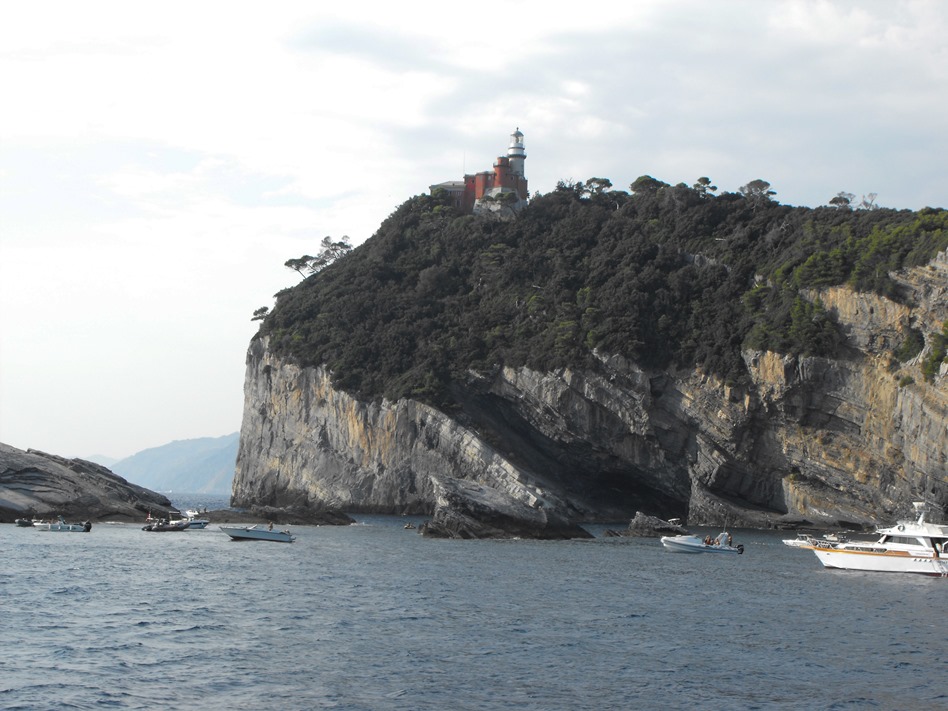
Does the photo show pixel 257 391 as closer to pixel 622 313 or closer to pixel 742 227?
pixel 622 313

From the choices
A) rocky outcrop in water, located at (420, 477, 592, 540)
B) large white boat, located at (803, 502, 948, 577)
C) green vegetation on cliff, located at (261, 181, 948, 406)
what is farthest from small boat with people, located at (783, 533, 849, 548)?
green vegetation on cliff, located at (261, 181, 948, 406)

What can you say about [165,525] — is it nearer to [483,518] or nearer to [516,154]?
[483,518]

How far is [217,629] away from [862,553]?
94.3 ft

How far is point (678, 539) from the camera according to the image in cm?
5300

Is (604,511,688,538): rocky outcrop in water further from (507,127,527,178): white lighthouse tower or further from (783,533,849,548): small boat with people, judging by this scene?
(507,127,527,178): white lighthouse tower

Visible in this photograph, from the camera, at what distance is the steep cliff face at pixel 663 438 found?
6278cm

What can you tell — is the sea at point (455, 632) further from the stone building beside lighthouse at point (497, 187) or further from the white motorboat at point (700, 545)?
the stone building beside lighthouse at point (497, 187)

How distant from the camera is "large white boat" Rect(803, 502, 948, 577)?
43625 millimetres

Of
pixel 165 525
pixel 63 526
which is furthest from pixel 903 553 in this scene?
pixel 63 526

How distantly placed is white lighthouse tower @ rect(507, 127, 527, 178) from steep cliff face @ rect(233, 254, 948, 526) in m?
32.3

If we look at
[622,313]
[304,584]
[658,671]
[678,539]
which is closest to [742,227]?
[622,313]

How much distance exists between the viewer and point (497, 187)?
337ft

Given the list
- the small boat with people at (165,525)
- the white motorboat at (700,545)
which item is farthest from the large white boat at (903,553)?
the small boat with people at (165,525)

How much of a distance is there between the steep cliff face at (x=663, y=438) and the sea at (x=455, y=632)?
19.1m
